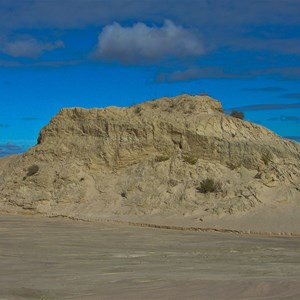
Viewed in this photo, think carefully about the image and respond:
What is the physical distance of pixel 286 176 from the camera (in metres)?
23.2

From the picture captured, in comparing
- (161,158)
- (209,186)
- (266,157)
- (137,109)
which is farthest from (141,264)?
(137,109)

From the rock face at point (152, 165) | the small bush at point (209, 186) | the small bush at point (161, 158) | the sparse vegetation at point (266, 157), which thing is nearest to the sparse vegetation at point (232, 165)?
the rock face at point (152, 165)

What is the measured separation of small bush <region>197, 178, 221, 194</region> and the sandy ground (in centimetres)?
382

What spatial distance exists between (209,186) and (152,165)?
3.46 m

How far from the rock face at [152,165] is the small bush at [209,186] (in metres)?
0.15

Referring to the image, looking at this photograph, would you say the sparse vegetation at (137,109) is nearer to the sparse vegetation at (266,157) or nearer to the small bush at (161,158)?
the small bush at (161,158)

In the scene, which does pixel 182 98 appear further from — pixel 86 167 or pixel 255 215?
pixel 255 215

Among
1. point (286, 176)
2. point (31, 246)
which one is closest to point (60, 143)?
point (286, 176)

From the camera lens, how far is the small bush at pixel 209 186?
76.2ft

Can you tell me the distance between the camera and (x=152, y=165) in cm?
2569

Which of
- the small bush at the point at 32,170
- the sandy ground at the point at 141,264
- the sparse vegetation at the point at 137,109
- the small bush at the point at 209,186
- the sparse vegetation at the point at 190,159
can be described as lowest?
the sandy ground at the point at 141,264

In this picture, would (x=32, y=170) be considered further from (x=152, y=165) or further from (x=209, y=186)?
(x=209, y=186)

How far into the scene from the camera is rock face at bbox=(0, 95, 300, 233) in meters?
23.1

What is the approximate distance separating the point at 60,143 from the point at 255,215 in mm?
11544
